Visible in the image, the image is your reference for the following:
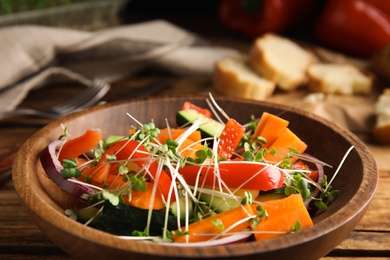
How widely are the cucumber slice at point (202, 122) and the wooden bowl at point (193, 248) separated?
15 cm

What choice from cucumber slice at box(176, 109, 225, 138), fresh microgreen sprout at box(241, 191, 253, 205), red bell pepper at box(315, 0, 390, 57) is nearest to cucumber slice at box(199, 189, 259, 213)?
fresh microgreen sprout at box(241, 191, 253, 205)

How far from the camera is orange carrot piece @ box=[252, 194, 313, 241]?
1453 mm

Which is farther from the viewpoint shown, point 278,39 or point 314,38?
point 314,38

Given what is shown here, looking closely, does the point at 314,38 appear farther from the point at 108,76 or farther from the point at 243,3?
the point at 108,76

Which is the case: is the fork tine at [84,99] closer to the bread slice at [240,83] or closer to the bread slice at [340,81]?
the bread slice at [240,83]

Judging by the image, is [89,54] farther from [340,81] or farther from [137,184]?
[137,184]

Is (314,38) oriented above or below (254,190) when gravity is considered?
below

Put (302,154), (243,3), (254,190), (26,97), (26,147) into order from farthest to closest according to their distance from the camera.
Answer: (243,3), (26,97), (302,154), (26,147), (254,190)

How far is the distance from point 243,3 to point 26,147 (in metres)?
3.11

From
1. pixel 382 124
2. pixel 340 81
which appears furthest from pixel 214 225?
pixel 340 81

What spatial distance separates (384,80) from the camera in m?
3.60

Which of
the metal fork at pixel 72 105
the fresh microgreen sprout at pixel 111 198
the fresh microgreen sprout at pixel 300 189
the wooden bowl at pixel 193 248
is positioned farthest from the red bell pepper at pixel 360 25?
the fresh microgreen sprout at pixel 111 198

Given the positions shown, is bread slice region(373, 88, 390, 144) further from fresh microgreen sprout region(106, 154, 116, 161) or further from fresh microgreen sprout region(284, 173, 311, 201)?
fresh microgreen sprout region(106, 154, 116, 161)

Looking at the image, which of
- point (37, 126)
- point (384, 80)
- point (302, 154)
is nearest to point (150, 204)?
point (302, 154)
